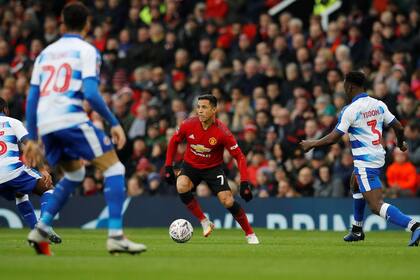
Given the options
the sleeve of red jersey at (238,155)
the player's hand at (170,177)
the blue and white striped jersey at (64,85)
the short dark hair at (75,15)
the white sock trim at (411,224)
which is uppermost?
the short dark hair at (75,15)

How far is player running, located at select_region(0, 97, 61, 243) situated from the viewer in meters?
13.5

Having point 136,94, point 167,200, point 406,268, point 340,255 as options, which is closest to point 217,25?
point 136,94

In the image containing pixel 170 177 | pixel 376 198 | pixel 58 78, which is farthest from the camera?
pixel 170 177

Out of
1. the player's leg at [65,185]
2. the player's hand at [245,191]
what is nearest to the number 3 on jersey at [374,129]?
the player's hand at [245,191]

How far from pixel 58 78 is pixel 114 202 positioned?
136 cm

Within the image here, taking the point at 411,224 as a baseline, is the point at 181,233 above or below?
below

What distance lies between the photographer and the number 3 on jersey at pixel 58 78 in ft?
32.8

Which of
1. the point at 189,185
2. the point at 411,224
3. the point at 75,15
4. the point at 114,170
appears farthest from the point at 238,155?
the point at 75,15

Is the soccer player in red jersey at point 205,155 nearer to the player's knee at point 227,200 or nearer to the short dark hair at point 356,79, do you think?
the player's knee at point 227,200

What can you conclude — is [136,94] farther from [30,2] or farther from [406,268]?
[406,268]

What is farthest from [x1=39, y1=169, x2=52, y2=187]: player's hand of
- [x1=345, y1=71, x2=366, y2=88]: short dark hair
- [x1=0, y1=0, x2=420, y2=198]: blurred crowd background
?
[x1=0, y1=0, x2=420, y2=198]: blurred crowd background

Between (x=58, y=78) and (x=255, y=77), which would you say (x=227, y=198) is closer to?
(x=58, y=78)

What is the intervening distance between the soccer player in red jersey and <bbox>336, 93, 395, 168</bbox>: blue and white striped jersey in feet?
5.71

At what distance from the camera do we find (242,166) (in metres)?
14.0
